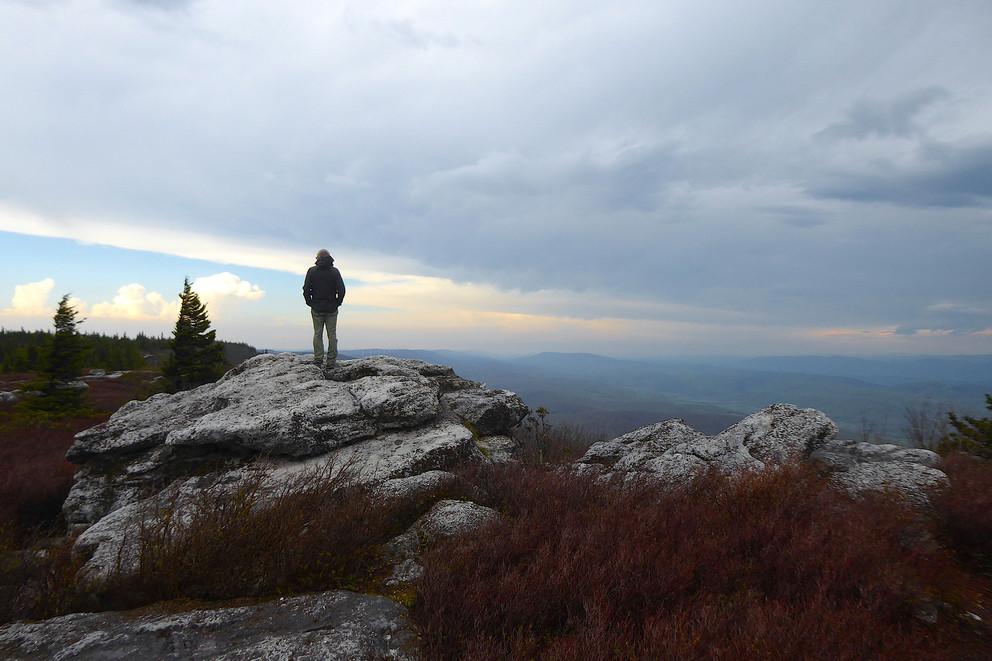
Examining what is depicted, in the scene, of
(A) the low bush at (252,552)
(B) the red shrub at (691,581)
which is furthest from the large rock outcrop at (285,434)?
(B) the red shrub at (691,581)

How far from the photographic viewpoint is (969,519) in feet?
23.1

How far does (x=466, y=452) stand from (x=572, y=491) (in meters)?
4.24

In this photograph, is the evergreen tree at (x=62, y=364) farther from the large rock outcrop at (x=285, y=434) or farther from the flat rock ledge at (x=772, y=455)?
the flat rock ledge at (x=772, y=455)

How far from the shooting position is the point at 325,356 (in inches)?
667

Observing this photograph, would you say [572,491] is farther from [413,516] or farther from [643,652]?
[643,652]

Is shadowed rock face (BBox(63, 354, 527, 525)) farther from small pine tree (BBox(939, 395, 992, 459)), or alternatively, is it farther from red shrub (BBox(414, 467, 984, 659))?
small pine tree (BBox(939, 395, 992, 459))

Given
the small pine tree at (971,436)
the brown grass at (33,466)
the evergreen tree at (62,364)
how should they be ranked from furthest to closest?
1. the evergreen tree at (62,364)
2. the small pine tree at (971,436)
3. the brown grass at (33,466)

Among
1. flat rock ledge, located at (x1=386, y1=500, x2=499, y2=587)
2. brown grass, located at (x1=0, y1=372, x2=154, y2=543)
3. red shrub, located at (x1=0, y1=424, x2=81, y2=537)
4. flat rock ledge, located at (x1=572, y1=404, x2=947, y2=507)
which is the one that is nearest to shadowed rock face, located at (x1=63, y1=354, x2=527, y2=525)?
red shrub, located at (x1=0, y1=424, x2=81, y2=537)

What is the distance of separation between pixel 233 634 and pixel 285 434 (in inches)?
284

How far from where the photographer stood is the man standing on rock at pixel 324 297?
1537 cm

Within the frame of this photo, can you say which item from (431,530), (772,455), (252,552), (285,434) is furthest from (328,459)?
(772,455)

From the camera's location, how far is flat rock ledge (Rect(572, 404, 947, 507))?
8.90m

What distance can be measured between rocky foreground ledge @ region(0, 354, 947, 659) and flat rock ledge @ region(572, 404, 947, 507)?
0.04 metres

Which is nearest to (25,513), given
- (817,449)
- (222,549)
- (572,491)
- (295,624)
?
(222,549)
